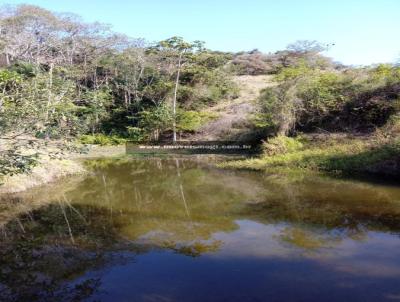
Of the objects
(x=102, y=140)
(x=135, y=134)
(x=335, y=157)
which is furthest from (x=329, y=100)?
(x=102, y=140)

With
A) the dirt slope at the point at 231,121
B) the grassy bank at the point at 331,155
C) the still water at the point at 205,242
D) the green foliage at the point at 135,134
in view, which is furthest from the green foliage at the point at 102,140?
the still water at the point at 205,242

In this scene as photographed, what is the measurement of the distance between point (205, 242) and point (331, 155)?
10.6 meters

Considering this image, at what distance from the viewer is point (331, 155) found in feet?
57.0

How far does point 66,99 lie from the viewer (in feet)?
33.0

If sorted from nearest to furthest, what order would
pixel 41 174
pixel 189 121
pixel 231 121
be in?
1. pixel 41 174
2. pixel 231 121
3. pixel 189 121

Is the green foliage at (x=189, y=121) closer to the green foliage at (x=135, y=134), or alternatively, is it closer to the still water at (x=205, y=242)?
the green foliage at (x=135, y=134)

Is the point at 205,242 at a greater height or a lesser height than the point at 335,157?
lesser

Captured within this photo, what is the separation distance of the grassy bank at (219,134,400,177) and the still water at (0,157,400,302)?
7.07 feet

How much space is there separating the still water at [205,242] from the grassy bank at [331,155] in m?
2.15

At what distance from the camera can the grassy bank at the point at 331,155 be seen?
605 inches

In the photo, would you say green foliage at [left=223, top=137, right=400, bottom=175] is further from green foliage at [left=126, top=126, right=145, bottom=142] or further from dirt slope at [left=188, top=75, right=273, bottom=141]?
green foliage at [left=126, top=126, right=145, bottom=142]

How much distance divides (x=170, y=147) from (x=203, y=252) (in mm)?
19643

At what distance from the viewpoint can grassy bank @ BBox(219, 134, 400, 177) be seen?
50.4 feet

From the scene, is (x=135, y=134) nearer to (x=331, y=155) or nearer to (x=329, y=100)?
(x=329, y=100)
